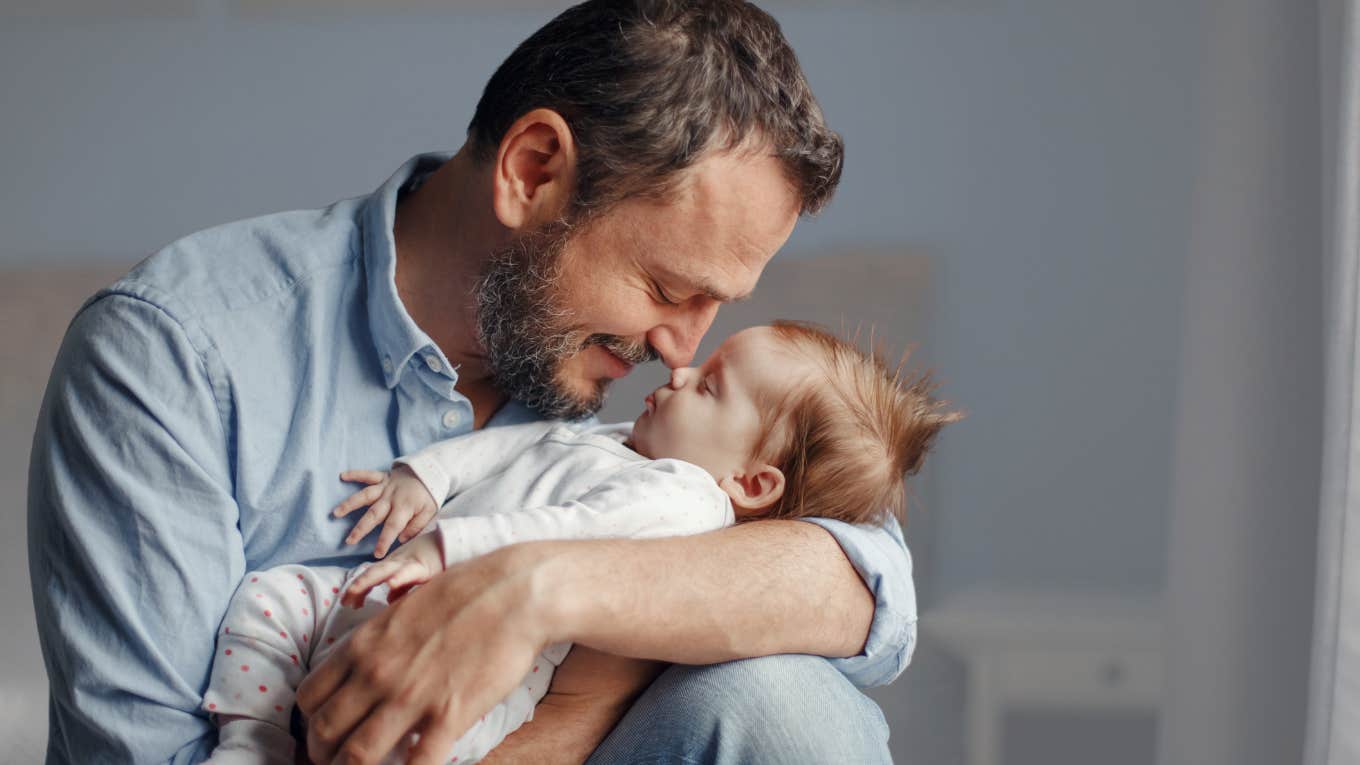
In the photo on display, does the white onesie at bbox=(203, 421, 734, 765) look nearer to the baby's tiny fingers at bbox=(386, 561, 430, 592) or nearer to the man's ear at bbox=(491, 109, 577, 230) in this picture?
→ the baby's tiny fingers at bbox=(386, 561, 430, 592)

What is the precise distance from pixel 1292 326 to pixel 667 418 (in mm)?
A: 1502

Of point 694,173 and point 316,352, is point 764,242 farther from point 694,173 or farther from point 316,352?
point 316,352

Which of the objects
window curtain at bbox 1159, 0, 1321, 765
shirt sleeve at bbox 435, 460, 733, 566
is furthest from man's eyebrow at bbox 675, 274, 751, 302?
window curtain at bbox 1159, 0, 1321, 765

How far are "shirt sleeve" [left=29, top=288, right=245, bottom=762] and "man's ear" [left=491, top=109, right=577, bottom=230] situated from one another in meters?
0.43

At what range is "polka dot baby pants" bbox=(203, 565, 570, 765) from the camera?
5.07ft

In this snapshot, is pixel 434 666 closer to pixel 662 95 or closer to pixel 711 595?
pixel 711 595

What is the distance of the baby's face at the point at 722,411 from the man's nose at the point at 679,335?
2 centimetres

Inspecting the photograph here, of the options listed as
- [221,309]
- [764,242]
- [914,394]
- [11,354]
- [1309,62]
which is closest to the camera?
[221,309]

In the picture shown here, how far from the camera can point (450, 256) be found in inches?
73.8

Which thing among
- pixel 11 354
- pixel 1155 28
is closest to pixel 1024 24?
pixel 1155 28

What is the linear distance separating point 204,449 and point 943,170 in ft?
6.32

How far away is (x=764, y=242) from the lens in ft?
5.94

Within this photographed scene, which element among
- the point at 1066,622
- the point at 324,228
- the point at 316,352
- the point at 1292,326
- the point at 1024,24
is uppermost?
the point at 1024,24

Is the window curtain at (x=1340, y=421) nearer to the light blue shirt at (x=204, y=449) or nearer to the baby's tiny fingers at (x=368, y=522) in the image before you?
the light blue shirt at (x=204, y=449)
